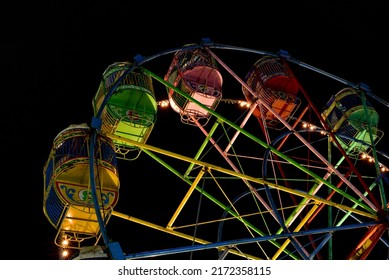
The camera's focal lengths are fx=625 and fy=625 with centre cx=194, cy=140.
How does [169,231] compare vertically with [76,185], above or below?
below

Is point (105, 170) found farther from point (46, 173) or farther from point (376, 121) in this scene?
point (376, 121)

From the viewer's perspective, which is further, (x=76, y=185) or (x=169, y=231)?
(x=169, y=231)

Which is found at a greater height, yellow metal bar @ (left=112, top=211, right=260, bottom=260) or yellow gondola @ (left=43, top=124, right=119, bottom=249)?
yellow gondola @ (left=43, top=124, right=119, bottom=249)

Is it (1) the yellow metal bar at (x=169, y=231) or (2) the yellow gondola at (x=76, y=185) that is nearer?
(2) the yellow gondola at (x=76, y=185)

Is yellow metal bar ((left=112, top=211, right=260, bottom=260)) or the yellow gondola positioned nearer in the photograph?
the yellow gondola

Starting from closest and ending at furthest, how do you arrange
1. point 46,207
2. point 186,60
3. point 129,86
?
1. point 46,207
2. point 129,86
3. point 186,60

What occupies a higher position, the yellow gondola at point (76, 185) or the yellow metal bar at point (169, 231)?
the yellow gondola at point (76, 185)

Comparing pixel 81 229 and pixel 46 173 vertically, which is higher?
pixel 46 173

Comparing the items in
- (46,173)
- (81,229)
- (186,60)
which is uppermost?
(186,60)

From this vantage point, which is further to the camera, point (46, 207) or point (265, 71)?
point (265, 71)

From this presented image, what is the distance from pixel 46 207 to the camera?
36.3ft

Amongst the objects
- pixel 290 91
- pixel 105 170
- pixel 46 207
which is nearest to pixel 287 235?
pixel 105 170

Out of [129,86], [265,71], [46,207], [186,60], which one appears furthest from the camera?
[265,71]

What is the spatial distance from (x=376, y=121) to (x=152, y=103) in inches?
252
